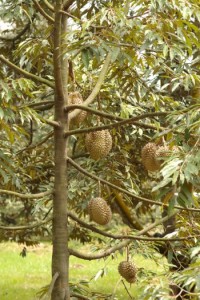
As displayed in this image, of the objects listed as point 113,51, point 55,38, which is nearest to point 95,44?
point 113,51

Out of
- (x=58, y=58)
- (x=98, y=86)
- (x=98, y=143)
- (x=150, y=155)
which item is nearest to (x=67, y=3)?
(x=58, y=58)

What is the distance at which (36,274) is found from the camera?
384 inches

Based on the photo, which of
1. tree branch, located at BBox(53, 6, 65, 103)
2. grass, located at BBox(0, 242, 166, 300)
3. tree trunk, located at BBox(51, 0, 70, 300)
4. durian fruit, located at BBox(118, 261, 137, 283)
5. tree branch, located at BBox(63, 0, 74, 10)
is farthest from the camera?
grass, located at BBox(0, 242, 166, 300)

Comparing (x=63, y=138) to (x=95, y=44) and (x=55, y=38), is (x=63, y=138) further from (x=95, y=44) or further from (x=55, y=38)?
(x=95, y=44)

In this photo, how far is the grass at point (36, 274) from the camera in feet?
26.0

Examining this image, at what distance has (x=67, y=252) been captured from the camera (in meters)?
2.44

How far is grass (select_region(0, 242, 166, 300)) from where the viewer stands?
7.92m

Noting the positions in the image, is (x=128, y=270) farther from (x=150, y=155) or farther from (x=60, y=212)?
(x=150, y=155)

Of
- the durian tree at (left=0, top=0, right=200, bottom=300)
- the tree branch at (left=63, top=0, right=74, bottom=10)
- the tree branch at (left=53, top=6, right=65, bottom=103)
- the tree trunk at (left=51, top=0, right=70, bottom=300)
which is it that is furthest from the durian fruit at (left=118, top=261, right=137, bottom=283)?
the tree branch at (left=63, top=0, right=74, bottom=10)

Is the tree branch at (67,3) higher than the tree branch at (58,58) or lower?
higher

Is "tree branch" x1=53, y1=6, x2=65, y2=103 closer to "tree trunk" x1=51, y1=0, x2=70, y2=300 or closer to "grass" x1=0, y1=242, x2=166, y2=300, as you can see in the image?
"tree trunk" x1=51, y1=0, x2=70, y2=300

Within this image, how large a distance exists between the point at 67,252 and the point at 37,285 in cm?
653

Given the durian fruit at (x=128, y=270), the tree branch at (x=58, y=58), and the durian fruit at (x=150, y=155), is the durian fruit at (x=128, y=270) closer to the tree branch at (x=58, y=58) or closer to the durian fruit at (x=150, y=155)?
the durian fruit at (x=150, y=155)

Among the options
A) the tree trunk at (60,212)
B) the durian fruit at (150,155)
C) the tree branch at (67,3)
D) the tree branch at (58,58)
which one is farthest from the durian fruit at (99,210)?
the tree branch at (67,3)
